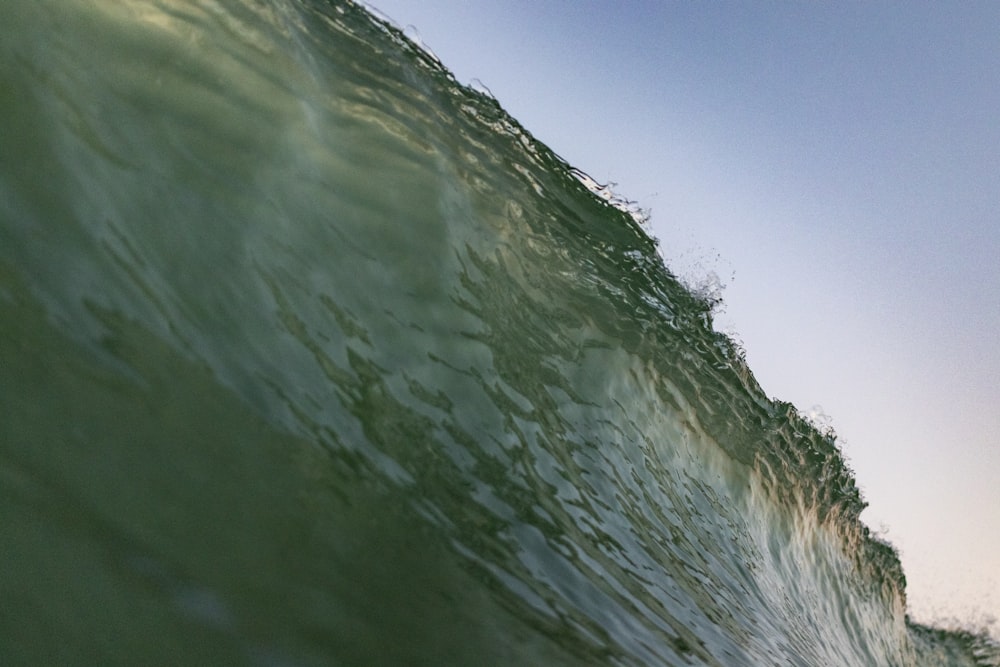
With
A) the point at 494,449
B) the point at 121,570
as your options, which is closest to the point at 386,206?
the point at 494,449

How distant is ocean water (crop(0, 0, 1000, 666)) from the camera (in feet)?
6.07

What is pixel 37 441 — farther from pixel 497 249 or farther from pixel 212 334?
pixel 497 249

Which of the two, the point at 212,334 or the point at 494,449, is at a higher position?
the point at 494,449

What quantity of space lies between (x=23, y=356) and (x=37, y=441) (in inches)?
11.2

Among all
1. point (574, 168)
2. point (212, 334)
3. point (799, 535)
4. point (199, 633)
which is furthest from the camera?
point (799, 535)

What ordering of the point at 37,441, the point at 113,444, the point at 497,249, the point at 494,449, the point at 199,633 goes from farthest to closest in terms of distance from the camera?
the point at 497,249 < the point at 494,449 < the point at 113,444 < the point at 37,441 < the point at 199,633

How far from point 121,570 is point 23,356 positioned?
637 millimetres

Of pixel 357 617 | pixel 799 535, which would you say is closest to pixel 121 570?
pixel 357 617

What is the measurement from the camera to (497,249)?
17.1 ft

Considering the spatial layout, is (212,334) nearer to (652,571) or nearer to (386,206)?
(386,206)

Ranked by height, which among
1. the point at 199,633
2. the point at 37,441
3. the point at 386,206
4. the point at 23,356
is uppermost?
the point at 386,206

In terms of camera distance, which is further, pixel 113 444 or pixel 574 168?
pixel 574 168

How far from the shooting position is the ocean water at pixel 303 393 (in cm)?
185

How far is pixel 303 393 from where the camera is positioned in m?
2.78
